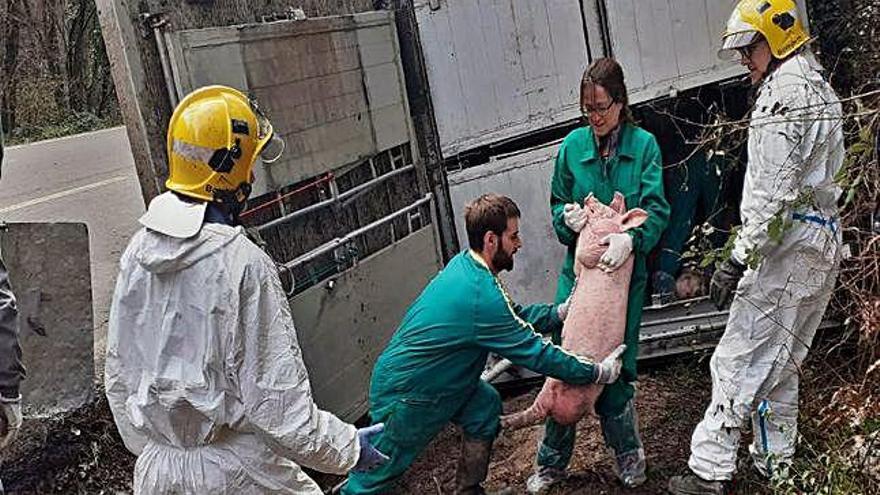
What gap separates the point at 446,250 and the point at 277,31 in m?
1.64

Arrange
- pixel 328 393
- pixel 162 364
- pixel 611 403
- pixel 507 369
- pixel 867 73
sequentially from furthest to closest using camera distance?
pixel 507 369 < pixel 867 73 < pixel 328 393 < pixel 611 403 < pixel 162 364

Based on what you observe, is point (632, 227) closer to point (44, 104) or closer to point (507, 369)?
point (507, 369)

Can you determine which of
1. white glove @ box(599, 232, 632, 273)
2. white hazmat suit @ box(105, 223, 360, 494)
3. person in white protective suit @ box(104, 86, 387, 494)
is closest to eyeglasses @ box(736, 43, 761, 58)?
white glove @ box(599, 232, 632, 273)

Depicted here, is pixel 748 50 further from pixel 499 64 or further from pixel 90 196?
pixel 90 196

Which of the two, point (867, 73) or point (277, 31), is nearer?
point (277, 31)

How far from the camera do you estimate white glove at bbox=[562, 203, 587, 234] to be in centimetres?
347

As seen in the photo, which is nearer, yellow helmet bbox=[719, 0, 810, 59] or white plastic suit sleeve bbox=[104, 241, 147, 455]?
white plastic suit sleeve bbox=[104, 241, 147, 455]

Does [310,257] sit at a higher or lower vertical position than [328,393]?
higher

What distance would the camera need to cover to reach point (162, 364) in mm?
2227

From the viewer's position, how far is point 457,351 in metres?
3.24

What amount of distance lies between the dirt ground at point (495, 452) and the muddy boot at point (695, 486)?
12cm

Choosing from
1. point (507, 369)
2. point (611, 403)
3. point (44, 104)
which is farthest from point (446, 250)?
point (44, 104)

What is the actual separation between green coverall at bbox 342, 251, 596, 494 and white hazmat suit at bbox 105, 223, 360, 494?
918mm

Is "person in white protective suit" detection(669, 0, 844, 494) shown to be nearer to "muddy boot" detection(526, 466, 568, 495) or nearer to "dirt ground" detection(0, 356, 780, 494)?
"dirt ground" detection(0, 356, 780, 494)
